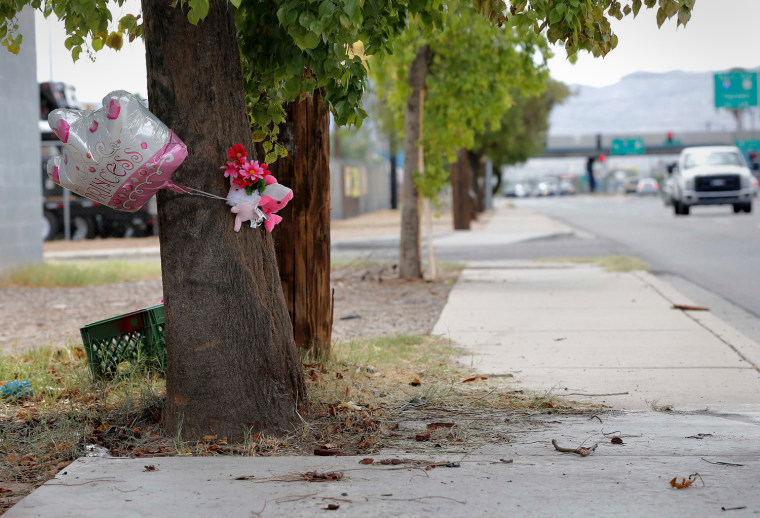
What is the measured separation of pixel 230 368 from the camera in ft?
16.1

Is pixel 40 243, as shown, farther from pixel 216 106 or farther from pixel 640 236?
pixel 640 236

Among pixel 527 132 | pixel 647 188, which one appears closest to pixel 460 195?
pixel 527 132

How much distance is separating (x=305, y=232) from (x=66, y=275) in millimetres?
8660

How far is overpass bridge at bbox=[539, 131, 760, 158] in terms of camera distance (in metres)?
97.9

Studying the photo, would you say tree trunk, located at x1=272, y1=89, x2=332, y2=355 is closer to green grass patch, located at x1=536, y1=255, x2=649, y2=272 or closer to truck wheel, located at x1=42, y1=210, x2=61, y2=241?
green grass patch, located at x1=536, y1=255, x2=649, y2=272

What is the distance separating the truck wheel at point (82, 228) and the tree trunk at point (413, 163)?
50.5 feet

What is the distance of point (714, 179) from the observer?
106ft

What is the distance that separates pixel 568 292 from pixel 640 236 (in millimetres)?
12775

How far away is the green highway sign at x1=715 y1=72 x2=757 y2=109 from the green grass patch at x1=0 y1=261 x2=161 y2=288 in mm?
45544

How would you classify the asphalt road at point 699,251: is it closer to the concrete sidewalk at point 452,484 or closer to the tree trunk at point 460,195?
the tree trunk at point 460,195

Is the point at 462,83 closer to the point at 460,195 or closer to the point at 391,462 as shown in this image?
the point at 391,462

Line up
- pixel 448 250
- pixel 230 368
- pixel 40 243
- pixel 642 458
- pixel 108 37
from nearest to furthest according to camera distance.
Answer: pixel 642 458
pixel 230 368
pixel 108 37
pixel 40 243
pixel 448 250

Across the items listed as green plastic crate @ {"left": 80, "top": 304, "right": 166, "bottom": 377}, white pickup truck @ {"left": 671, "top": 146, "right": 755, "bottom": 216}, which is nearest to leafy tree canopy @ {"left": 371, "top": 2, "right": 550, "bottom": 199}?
green plastic crate @ {"left": 80, "top": 304, "right": 166, "bottom": 377}

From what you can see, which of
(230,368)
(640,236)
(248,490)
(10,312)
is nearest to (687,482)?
(248,490)
